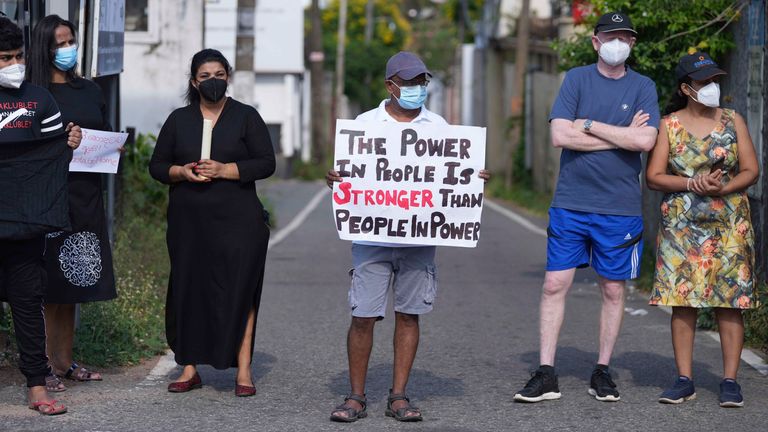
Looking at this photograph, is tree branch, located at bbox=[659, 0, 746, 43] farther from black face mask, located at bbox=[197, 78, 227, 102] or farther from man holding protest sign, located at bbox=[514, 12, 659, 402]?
black face mask, located at bbox=[197, 78, 227, 102]

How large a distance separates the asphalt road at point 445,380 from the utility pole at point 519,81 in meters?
16.5

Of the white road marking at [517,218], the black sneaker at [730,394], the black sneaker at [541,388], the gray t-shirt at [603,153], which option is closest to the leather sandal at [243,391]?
the black sneaker at [541,388]

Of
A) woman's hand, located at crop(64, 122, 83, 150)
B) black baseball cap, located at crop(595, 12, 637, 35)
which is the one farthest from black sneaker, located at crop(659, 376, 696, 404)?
woman's hand, located at crop(64, 122, 83, 150)

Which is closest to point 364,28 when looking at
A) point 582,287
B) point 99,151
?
point 582,287

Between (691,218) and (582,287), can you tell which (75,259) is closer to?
(691,218)

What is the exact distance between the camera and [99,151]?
7.04 m

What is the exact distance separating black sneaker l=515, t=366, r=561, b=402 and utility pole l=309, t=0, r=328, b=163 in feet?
113

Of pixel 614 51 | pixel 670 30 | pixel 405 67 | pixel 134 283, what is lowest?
pixel 134 283

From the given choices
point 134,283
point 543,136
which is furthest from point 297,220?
point 134,283

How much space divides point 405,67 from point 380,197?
0.67 metres

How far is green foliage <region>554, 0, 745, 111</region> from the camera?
10.5m

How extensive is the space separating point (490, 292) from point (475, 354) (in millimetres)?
3152

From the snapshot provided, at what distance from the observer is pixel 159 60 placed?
17.4 meters

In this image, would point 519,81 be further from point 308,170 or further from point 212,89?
point 212,89
